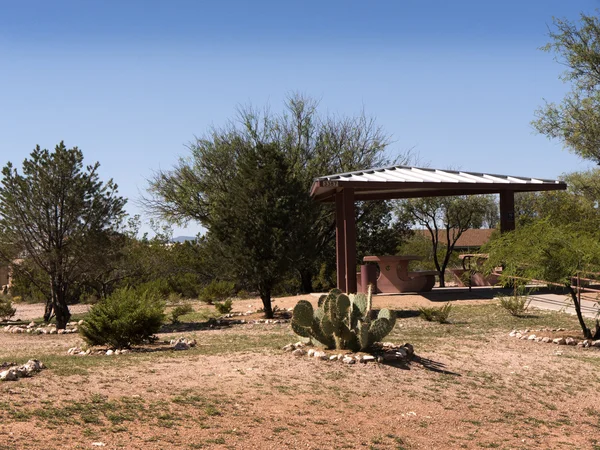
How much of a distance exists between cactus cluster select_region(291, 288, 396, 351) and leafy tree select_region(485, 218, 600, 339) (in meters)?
3.79

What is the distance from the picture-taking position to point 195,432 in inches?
298

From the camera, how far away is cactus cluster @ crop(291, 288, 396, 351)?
11.3 meters

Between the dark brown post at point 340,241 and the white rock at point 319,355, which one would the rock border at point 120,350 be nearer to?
the white rock at point 319,355

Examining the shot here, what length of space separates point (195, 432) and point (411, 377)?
389 cm

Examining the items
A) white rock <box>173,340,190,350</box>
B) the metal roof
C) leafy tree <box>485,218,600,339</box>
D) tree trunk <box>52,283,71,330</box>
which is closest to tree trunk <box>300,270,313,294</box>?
the metal roof

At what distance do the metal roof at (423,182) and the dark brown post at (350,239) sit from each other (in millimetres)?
432

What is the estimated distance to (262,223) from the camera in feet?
67.8

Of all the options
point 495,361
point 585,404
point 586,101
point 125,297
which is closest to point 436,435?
point 585,404

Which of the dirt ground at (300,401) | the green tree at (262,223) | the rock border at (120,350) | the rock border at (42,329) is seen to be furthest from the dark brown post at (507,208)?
the rock border at (120,350)

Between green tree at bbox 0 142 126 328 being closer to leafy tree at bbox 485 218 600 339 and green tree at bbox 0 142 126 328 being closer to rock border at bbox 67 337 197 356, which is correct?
rock border at bbox 67 337 197 356

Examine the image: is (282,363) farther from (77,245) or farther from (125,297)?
(77,245)

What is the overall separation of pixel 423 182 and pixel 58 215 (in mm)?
10740

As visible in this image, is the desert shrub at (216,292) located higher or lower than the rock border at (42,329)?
higher

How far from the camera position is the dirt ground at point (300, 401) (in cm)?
754
